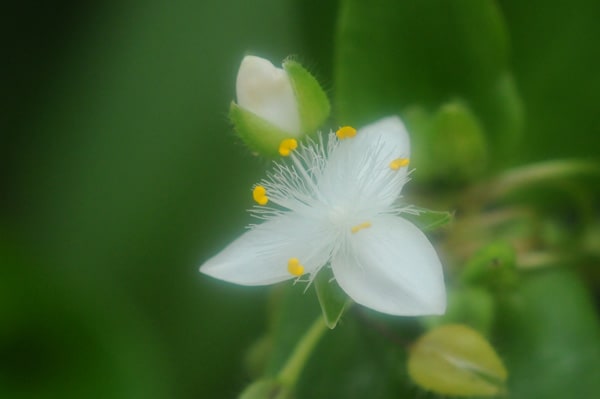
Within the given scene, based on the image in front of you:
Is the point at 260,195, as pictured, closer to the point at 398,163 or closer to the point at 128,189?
the point at 398,163

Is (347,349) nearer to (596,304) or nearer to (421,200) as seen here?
(421,200)

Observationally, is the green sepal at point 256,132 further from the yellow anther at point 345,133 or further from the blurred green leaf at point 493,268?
the blurred green leaf at point 493,268

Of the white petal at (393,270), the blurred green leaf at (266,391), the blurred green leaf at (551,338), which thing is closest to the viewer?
the white petal at (393,270)

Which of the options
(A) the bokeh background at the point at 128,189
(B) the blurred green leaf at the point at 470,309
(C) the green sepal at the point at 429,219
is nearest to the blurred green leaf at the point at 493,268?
(B) the blurred green leaf at the point at 470,309

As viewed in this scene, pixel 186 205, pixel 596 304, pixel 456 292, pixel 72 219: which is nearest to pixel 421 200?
pixel 456 292

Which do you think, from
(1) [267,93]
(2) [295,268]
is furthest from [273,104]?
(2) [295,268]

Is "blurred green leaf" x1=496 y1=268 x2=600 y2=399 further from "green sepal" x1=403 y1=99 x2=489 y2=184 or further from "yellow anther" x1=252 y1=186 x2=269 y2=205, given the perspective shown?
"yellow anther" x1=252 y1=186 x2=269 y2=205
